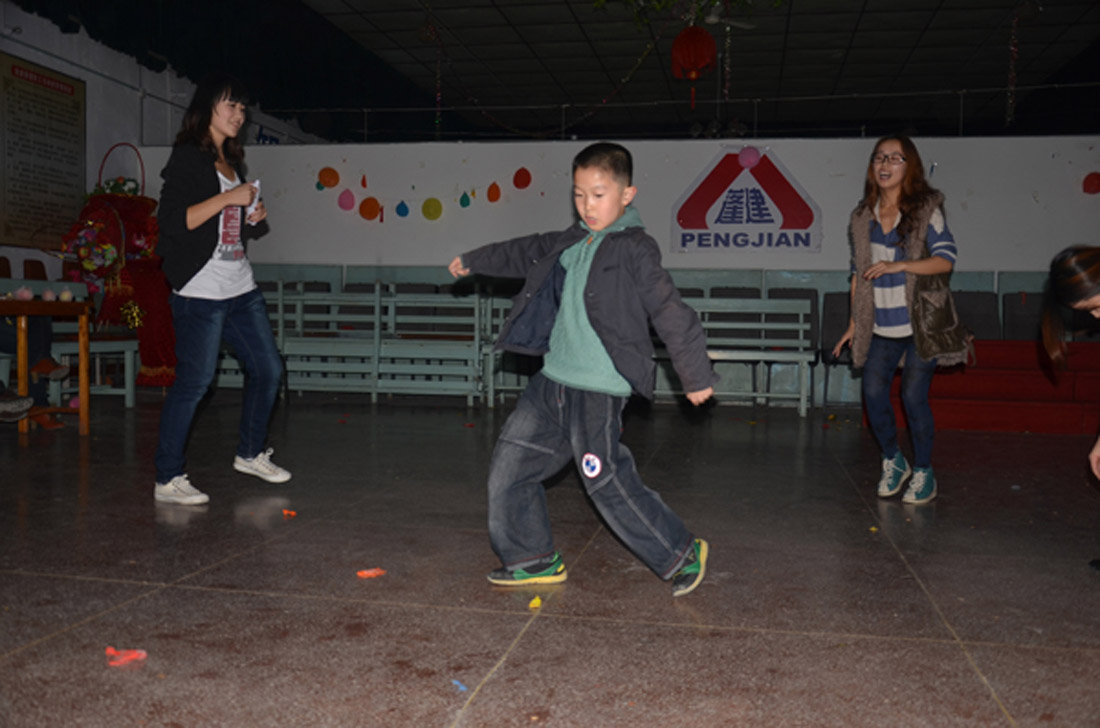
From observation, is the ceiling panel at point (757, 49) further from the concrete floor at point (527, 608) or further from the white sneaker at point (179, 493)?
the white sneaker at point (179, 493)

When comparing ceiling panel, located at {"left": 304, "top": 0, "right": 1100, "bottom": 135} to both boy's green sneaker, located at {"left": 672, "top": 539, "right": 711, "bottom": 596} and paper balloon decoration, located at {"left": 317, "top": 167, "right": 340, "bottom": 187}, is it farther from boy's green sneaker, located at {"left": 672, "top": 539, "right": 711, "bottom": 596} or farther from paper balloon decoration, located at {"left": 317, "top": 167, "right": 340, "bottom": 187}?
boy's green sneaker, located at {"left": 672, "top": 539, "right": 711, "bottom": 596}

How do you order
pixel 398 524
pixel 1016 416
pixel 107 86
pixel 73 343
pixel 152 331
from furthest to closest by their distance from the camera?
1. pixel 107 86
2. pixel 152 331
3. pixel 1016 416
4. pixel 73 343
5. pixel 398 524

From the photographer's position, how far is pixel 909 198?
4012 mm

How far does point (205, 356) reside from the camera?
376cm

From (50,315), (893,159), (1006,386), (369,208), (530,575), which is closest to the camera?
(530,575)

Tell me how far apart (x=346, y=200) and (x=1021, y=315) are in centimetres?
761

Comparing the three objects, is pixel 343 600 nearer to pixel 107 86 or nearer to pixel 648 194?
pixel 648 194

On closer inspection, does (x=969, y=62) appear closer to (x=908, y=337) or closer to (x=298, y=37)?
(x=298, y=37)

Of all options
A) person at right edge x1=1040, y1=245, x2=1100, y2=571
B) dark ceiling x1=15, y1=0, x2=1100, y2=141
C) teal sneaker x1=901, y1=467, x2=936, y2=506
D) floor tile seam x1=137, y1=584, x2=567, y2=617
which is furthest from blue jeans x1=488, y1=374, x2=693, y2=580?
dark ceiling x1=15, y1=0, x2=1100, y2=141

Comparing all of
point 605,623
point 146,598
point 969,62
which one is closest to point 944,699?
point 605,623

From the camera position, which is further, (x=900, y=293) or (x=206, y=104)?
(x=900, y=293)

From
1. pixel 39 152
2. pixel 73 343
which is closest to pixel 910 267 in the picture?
pixel 73 343

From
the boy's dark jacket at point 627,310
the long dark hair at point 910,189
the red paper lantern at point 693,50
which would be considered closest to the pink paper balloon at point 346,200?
the red paper lantern at point 693,50

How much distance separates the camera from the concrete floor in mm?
1893
